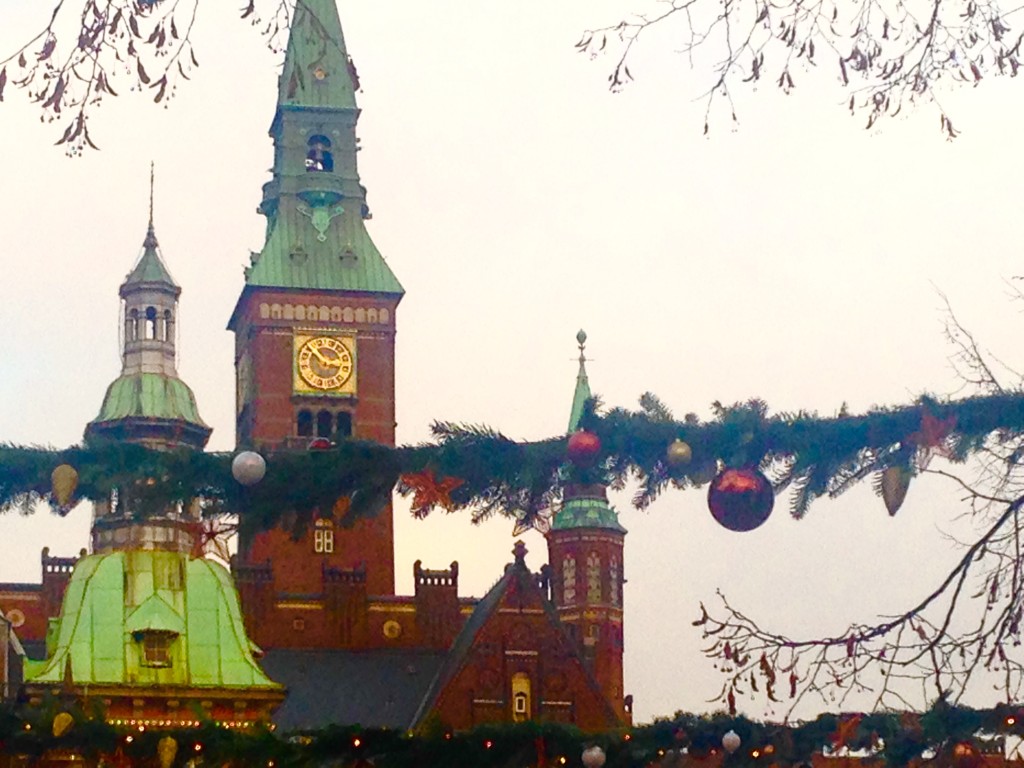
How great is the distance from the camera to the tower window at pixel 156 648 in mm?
58375

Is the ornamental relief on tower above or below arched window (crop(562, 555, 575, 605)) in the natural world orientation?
above

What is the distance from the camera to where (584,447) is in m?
11.0

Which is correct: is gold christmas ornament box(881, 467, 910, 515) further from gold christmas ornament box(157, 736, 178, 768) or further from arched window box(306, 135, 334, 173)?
arched window box(306, 135, 334, 173)

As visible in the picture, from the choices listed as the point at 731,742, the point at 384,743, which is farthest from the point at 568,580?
the point at 384,743

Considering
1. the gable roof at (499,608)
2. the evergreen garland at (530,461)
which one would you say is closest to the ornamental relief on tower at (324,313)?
the gable roof at (499,608)

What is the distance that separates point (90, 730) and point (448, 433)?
6375 millimetres

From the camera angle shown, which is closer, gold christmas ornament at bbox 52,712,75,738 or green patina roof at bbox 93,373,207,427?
gold christmas ornament at bbox 52,712,75,738

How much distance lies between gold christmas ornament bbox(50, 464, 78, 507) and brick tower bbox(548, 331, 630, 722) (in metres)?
66.0

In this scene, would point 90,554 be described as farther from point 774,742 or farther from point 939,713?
point 939,713

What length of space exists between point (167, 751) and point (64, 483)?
6.57 meters

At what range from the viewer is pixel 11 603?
7181 centimetres

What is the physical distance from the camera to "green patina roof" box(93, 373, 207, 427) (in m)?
68.9

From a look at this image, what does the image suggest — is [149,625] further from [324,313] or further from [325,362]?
[324,313]

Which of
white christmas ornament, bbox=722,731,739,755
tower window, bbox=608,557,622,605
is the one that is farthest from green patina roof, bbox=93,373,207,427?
white christmas ornament, bbox=722,731,739,755
